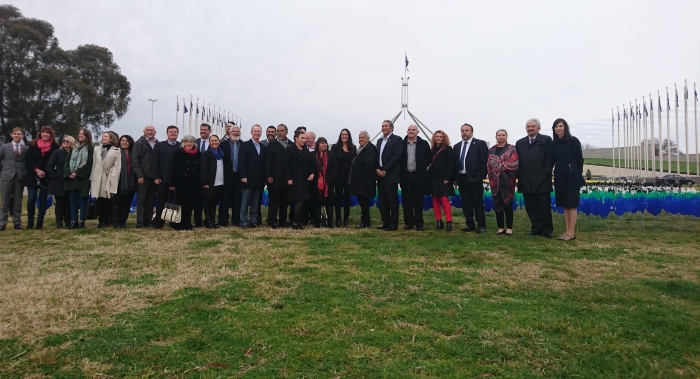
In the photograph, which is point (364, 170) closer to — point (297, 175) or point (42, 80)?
point (297, 175)

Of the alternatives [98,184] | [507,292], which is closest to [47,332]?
[507,292]

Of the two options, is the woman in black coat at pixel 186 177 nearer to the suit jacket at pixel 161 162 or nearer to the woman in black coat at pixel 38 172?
the suit jacket at pixel 161 162

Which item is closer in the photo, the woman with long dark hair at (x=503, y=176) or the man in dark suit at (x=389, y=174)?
the woman with long dark hair at (x=503, y=176)

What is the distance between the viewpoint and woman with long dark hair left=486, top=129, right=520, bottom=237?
711 cm

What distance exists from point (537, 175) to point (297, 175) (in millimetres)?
3778

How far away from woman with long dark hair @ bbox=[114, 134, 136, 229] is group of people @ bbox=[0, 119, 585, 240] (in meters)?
0.02

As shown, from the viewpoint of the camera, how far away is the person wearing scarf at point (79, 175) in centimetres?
730

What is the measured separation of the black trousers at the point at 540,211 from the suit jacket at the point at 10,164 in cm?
825

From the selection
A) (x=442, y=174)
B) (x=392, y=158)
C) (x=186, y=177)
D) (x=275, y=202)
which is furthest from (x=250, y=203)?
(x=442, y=174)

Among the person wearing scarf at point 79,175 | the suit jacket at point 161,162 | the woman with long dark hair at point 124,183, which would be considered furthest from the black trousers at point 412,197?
the person wearing scarf at point 79,175

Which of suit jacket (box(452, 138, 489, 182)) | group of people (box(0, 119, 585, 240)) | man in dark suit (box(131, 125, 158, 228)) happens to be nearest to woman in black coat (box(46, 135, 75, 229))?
group of people (box(0, 119, 585, 240))

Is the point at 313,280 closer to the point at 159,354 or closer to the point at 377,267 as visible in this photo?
the point at 377,267

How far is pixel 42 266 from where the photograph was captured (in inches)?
173

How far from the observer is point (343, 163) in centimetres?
802
